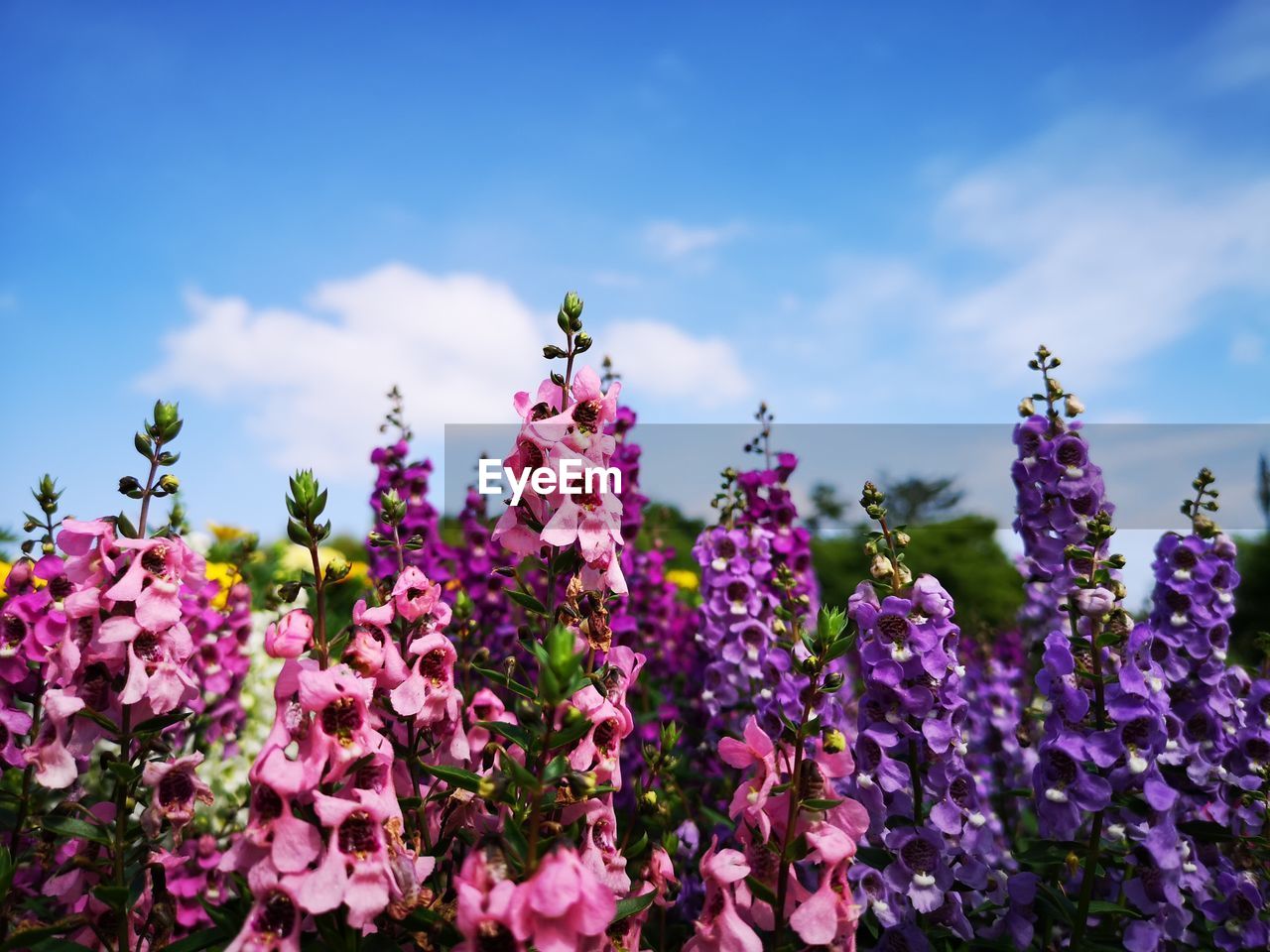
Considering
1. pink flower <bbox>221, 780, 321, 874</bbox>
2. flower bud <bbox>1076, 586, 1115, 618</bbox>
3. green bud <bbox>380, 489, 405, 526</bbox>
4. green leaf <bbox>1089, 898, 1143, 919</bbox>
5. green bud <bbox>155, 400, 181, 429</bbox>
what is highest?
green bud <bbox>155, 400, 181, 429</bbox>

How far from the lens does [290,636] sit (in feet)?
7.61

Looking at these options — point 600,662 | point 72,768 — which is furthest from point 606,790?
point 72,768

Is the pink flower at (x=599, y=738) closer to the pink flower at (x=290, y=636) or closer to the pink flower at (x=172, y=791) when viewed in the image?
the pink flower at (x=290, y=636)

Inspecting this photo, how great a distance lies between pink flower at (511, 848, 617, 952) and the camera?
179 centimetres

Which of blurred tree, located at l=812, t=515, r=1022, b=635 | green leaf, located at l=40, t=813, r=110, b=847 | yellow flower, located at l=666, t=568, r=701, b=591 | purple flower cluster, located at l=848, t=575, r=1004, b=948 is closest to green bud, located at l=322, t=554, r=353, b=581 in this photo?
green leaf, located at l=40, t=813, r=110, b=847

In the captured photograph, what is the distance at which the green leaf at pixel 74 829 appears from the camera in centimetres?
265

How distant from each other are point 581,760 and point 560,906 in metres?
0.66

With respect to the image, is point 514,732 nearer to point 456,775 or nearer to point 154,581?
point 456,775

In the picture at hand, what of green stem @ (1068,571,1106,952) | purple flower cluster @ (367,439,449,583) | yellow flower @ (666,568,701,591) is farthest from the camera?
yellow flower @ (666,568,701,591)

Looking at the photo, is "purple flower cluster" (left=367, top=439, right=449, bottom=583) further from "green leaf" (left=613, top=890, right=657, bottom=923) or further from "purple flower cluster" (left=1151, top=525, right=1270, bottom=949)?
"purple flower cluster" (left=1151, top=525, right=1270, bottom=949)

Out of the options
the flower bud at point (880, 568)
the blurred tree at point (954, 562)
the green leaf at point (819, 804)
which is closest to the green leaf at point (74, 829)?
the green leaf at point (819, 804)

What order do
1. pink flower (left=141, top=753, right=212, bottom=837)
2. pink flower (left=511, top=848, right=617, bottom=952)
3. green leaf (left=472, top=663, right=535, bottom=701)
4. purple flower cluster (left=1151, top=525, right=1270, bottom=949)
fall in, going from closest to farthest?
pink flower (left=511, top=848, right=617, bottom=952) < green leaf (left=472, top=663, right=535, bottom=701) < pink flower (left=141, top=753, right=212, bottom=837) < purple flower cluster (left=1151, top=525, right=1270, bottom=949)

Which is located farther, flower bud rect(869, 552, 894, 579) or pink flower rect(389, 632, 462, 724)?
flower bud rect(869, 552, 894, 579)

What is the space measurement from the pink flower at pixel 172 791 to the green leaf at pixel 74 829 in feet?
0.39
